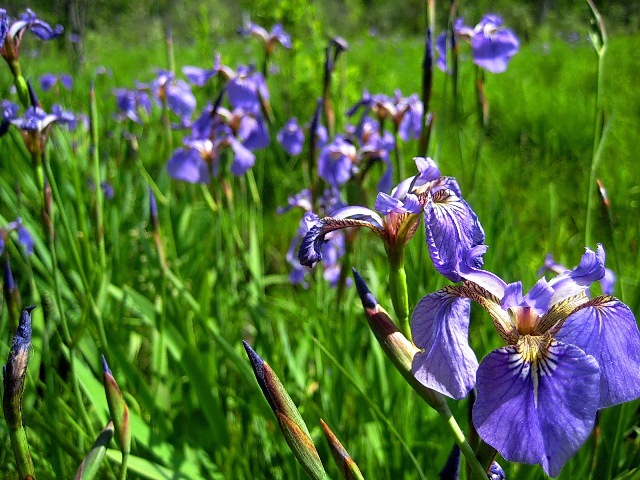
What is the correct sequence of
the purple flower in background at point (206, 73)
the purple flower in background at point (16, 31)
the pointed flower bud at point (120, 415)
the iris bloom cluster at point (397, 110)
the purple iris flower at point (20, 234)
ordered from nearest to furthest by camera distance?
the pointed flower bud at point (120, 415) → the purple flower in background at point (16, 31) → the purple iris flower at point (20, 234) → the iris bloom cluster at point (397, 110) → the purple flower in background at point (206, 73)

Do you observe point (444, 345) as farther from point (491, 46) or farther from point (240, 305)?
point (240, 305)

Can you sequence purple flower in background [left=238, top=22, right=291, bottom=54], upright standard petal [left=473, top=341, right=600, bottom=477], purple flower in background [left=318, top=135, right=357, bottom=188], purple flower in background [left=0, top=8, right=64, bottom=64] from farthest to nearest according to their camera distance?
purple flower in background [left=238, top=22, right=291, bottom=54] → purple flower in background [left=318, top=135, right=357, bottom=188] → purple flower in background [left=0, top=8, right=64, bottom=64] → upright standard petal [left=473, top=341, right=600, bottom=477]

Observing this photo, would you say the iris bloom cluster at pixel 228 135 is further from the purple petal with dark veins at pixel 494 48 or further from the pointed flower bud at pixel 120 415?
the pointed flower bud at pixel 120 415

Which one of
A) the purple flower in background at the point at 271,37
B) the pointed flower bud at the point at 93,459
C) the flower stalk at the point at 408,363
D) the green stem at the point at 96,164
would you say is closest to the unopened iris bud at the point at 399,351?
the flower stalk at the point at 408,363

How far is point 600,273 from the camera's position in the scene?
560mm

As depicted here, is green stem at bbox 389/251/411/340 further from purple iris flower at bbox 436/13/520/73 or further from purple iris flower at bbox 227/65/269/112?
purple iris flower at bbox 227/65/269/112

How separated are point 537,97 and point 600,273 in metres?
4.05

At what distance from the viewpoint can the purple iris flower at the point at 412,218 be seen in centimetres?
61

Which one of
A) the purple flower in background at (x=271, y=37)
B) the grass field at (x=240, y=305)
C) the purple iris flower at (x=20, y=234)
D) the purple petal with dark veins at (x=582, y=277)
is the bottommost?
the grass field at (x=240, y=305)

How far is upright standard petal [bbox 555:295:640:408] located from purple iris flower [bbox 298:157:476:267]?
137 mm

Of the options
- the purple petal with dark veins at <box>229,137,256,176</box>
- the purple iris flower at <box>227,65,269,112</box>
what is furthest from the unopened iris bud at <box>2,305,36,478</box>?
the purple iris flower at <box>227,65,269,112</box>

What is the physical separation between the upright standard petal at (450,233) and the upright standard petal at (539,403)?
0.10 meters

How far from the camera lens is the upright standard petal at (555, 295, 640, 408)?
543 mm

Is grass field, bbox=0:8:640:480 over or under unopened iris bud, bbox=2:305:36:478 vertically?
under
